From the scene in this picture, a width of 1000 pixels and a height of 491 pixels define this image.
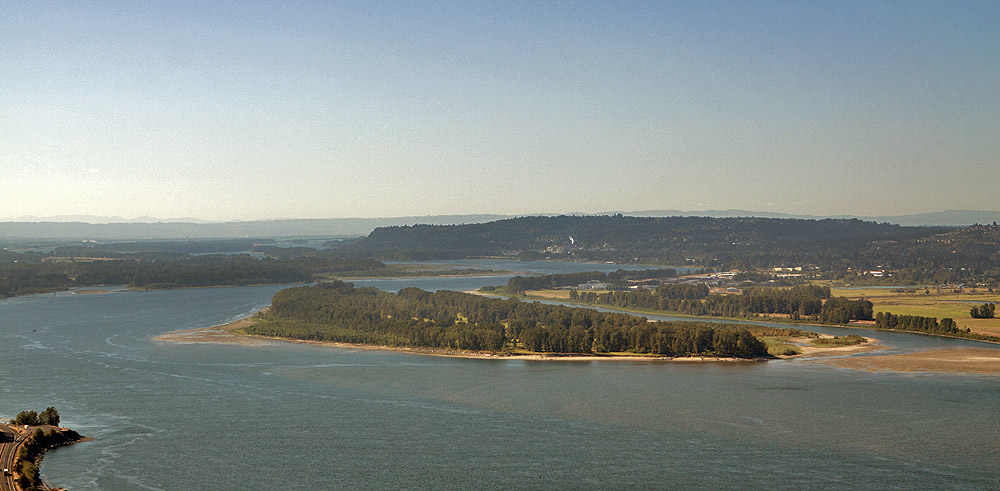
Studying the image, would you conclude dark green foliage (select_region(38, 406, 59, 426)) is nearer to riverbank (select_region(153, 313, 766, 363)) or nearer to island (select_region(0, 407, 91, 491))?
island (select_region(0, 407, 91, 491))

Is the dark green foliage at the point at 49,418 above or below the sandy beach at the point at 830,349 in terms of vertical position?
below

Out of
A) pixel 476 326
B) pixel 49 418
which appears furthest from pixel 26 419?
pixel 476 326

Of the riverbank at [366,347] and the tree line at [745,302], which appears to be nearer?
the riverbank at [366,347]

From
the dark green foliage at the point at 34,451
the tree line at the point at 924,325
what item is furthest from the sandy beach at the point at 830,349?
the dark green foliage at the point at 34,451

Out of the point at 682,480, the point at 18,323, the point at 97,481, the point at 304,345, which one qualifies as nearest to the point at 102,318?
the point at 18,323

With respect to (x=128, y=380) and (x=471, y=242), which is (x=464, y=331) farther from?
(x=471, y=242)

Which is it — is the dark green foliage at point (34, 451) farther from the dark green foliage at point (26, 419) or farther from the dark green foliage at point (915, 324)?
the dark green foliage at point (915, 324)
